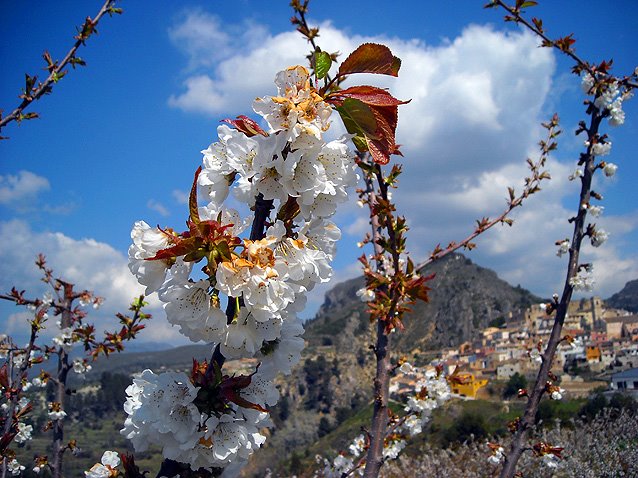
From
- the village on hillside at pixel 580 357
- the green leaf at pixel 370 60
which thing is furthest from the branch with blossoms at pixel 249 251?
the village on hillside at pixel 580 357

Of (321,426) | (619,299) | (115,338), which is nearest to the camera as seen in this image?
(115,338)

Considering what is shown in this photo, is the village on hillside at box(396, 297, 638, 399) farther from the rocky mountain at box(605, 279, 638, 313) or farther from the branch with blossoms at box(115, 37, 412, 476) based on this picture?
the rocky mountain at box(605, 279, 638, 313)

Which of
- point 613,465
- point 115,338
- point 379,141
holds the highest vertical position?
point 379,141

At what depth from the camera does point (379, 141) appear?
1.35 meters

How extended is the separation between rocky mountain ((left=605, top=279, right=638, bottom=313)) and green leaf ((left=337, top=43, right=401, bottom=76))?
446ft

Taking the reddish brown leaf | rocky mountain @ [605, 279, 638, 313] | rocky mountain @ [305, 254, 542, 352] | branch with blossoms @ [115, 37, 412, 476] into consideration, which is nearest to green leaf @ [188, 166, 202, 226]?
branch with blossoms @ [115, 37, 412, 476]

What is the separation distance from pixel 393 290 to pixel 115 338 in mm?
3338

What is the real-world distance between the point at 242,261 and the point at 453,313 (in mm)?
109695

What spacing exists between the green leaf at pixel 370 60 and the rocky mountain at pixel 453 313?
9834 cm

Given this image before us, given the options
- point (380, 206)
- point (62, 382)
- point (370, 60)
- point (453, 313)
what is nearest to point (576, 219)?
point (380, 206)

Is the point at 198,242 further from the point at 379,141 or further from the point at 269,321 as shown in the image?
the point at 379,141

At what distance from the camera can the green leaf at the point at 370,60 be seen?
132 cm

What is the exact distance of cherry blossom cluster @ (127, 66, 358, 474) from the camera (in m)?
1.19

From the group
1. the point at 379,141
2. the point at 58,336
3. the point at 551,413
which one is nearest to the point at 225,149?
the point at 379,141
